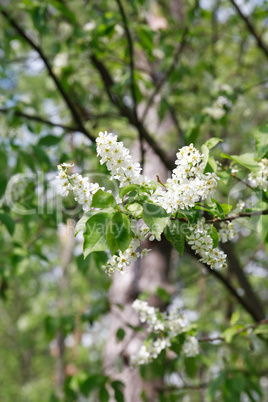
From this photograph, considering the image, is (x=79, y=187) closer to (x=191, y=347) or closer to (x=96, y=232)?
(x=96, y=232)

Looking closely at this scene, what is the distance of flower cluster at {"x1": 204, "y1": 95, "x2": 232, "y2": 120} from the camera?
9.28ft

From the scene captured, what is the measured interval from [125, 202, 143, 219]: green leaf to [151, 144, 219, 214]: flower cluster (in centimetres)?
6

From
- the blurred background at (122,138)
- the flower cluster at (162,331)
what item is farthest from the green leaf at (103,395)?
the flower cluster at (162,331)

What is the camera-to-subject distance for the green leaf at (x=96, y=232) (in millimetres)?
1019

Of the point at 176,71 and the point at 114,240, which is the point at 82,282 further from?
the point at 114,240

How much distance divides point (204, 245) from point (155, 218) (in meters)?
0.25

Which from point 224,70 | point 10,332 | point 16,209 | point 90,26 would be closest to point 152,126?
point 90,26

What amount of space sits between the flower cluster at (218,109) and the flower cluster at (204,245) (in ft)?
5.92

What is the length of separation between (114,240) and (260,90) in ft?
14.8

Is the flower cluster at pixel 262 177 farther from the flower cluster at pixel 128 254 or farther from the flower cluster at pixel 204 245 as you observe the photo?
the flower cluster at pixel 128 254

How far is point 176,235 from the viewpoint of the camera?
117 centimetres

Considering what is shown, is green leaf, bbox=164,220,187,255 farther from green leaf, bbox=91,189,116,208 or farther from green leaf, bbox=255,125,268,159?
green leaf, bbox=255,125,268,159

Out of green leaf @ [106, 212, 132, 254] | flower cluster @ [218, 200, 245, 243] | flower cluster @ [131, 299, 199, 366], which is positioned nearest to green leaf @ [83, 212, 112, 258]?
green leaf @ [106, 212, 132, 254]

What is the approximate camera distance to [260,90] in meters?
4.90
